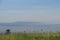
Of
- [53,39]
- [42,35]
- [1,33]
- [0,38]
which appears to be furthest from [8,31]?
[53,39]

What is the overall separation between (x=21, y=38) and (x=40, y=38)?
2.93 ft

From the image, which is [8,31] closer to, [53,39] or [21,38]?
[21,38]

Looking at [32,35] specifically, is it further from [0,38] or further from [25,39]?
[0,38]

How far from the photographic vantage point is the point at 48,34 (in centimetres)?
888

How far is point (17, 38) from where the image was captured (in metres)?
8.28

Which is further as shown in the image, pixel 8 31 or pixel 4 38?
pixel 8 31

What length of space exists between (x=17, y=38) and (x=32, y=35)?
2.64 feet

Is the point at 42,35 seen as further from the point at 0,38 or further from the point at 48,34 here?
the point at 0,38

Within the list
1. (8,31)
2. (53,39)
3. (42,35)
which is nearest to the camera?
(53,39)

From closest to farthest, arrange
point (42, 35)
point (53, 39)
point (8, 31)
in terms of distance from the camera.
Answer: point (53, 39) → point (42, 35) → point (8, 31)

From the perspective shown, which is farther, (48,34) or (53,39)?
(48,34)

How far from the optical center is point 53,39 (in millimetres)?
8180

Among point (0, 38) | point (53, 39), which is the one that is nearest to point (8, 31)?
point (0, 38)

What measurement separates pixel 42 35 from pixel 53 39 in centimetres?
75
